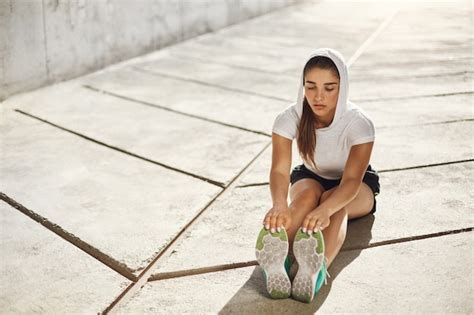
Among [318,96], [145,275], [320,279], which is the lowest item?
[145,275]

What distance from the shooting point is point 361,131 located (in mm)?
2238

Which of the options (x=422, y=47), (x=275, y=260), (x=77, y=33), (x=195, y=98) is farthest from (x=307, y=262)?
(x=422, y=47)

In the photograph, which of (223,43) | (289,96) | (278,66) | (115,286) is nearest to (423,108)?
(289,96)

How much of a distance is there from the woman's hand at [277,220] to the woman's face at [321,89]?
423 mm

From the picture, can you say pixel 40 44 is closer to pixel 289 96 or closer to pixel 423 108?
pixel 289 96

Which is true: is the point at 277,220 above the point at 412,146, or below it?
above

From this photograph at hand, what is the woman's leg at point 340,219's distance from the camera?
7.00 feet

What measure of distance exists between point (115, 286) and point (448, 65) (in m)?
4.10

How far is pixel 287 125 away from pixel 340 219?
1.34 feet

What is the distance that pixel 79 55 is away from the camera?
17.1ft

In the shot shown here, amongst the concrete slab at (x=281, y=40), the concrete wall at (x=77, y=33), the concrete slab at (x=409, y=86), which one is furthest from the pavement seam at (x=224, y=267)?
the concrete slab at (x=281, y=40)

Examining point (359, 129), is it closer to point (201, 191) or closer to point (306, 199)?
point (306, 199)

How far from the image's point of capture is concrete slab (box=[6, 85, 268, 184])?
3.27 meters

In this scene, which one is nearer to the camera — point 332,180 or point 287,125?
point 287,125
